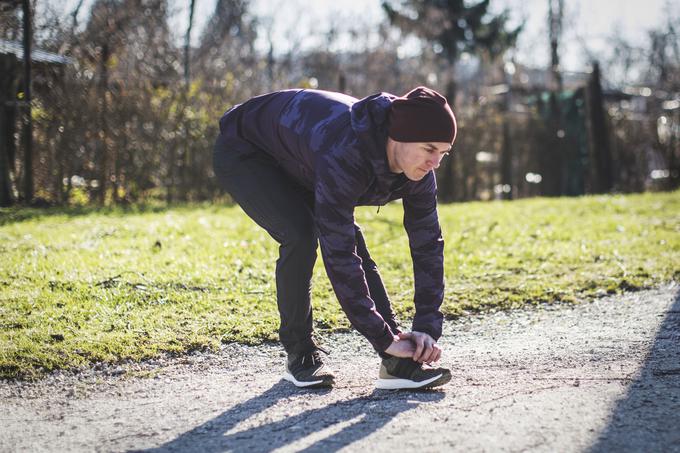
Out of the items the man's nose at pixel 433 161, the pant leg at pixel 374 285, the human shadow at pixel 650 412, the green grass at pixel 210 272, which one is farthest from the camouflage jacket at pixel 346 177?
the green grass at pixel 210 272

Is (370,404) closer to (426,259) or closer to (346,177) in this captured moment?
(426,259)

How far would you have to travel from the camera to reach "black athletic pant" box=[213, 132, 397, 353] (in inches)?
129

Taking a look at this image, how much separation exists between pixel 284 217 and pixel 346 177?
0.48 m

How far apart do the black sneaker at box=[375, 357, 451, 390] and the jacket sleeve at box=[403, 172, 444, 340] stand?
0.51 ft

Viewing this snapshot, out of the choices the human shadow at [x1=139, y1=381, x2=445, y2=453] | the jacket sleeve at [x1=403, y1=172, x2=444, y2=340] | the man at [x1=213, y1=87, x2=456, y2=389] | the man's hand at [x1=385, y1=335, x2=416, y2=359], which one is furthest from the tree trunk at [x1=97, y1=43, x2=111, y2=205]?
the man's hand at [x1=385, y1=335, x2=416, y2=359]

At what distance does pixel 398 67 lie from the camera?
115 ft

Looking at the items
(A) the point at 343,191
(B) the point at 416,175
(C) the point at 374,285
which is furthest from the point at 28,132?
(B) the point at 416,175

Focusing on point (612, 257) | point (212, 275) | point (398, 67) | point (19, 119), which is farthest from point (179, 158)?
point (398, 67)

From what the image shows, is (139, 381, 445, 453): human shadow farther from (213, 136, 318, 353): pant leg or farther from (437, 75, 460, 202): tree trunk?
(437, 75, 460, 202): tree trunk

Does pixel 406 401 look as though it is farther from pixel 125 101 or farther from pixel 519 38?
pixel 519 38

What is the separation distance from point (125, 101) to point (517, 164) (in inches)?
292

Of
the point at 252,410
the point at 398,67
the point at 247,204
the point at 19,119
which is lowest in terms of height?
the point at 252,410

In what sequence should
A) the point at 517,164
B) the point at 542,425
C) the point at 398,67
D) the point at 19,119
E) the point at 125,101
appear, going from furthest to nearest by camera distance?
1. the point at 398,67
2. the point at 517,164
3. the point at 125,101
4. the point at 19,119
5. the point at 542,425

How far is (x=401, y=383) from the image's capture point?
3.31 m
